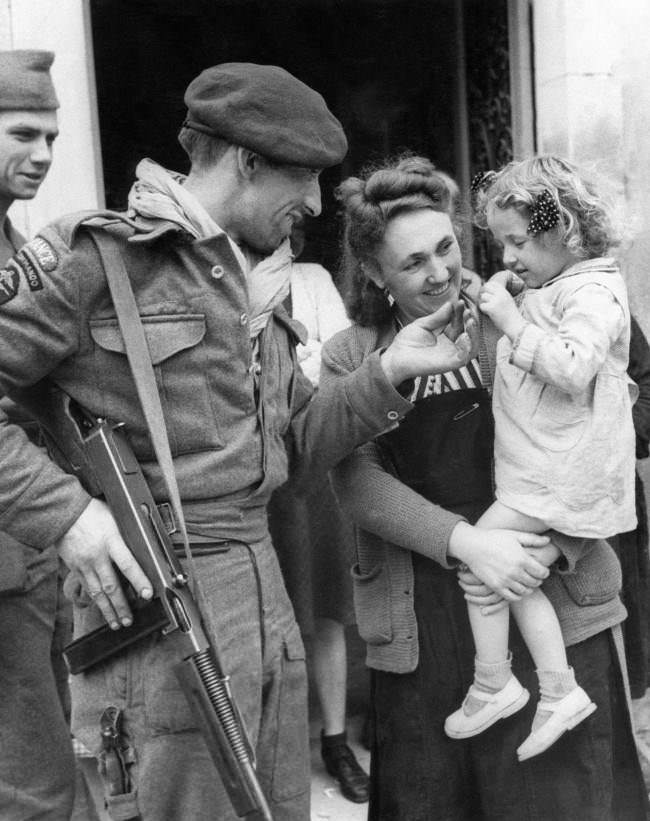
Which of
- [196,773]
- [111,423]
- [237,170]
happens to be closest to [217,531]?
[111,423]

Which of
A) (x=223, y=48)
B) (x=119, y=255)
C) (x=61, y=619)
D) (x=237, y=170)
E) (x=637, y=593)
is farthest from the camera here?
(x=223, y=48)

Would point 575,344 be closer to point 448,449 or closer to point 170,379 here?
point 448,449

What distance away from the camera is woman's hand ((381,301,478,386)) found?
7.14 ft

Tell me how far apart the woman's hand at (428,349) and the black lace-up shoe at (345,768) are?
69.4 inches

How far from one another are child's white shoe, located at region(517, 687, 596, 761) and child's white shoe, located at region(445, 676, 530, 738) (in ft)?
0.22

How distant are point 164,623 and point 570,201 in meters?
1.42

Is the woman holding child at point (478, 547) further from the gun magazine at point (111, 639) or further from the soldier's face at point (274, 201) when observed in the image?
the gun magazine at point (111, 639)

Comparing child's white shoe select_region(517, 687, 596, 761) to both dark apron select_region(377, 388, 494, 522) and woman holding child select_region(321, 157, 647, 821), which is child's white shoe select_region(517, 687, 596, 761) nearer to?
woman holding child select_region(321, 157, 647, 821)

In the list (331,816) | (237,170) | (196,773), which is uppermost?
(237,170)

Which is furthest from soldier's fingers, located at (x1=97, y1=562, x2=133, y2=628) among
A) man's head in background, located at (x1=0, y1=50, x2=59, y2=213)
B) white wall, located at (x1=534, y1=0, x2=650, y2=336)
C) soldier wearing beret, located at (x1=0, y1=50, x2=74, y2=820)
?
white wall, located at (x1=534, y1=0, x2=650, y2=336)

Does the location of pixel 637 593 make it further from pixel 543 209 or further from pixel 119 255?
pixel 119 255

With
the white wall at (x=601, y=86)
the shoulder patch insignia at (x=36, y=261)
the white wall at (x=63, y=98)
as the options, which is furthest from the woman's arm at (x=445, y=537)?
the white wall at (x=601, y=86)

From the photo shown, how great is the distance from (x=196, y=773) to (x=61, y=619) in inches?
43.6

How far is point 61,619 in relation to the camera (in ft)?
9.53
